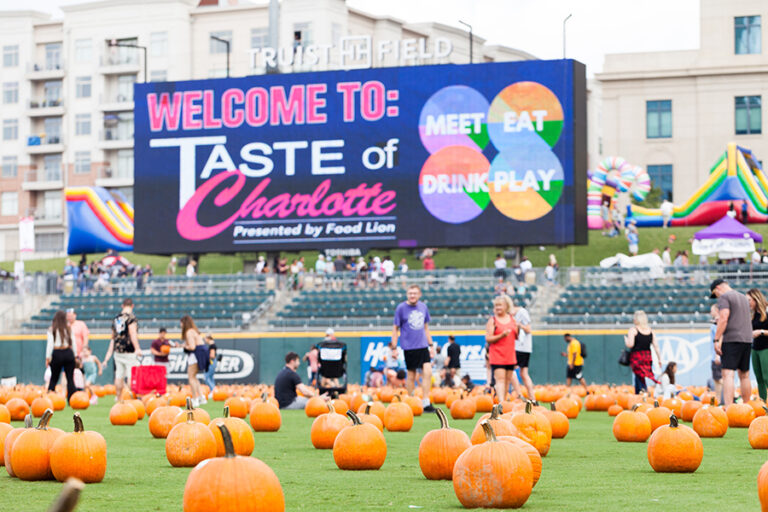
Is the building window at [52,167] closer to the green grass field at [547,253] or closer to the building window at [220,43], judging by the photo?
the building window at [220,43]

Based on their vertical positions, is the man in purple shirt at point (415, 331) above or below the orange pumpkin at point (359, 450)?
above

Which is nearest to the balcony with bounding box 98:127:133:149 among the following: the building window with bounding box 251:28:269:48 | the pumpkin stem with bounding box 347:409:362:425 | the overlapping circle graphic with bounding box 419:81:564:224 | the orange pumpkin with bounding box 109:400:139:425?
the building window with bounding box 251:28:269:48

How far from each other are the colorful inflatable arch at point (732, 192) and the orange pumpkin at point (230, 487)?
50.4 meters

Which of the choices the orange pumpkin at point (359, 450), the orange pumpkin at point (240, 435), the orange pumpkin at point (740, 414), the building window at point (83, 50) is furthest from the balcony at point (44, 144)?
the orange pumpkin at point (359, 450)

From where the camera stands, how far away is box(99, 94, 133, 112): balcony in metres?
87.2

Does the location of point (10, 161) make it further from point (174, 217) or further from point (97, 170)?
point (174, 217)

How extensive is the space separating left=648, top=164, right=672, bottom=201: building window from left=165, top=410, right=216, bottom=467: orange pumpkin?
6484 cm

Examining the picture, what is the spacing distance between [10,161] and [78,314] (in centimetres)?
5207

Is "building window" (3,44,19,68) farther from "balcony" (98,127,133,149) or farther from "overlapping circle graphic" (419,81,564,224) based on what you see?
"overlapping circle graphic" (419,81,564,224)

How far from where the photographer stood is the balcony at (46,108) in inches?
3543

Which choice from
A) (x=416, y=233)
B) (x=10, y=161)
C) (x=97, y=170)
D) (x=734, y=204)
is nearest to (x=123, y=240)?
(x=416, y=233)

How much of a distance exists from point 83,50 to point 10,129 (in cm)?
875

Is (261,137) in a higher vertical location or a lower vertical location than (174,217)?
higher

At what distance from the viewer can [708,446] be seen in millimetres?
12500
